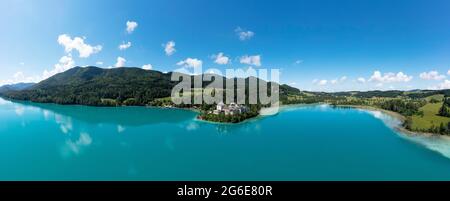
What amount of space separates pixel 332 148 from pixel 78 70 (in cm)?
18537

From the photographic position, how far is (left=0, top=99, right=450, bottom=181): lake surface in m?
19.2

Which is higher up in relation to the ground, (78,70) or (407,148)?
(78,70)

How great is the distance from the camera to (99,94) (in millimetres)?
96375

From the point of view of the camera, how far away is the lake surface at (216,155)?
62.8 ft

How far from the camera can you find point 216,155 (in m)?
24.4
